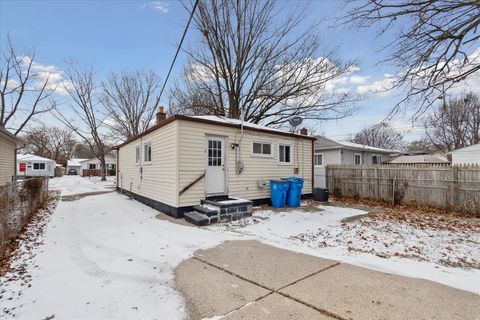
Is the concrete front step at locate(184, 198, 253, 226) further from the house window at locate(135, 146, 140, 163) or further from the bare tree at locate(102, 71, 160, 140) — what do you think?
the bare tree at locate(102, 71, 160, 140)

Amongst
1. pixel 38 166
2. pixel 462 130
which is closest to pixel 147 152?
pixel 38 166

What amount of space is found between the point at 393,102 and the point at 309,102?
37.4 feet

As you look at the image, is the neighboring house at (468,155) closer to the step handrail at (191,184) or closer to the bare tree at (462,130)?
the bare tree at (462,130)

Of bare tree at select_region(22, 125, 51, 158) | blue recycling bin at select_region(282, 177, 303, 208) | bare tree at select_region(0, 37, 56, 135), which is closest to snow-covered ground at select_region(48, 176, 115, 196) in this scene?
bare tree at select_region(0, 37, 56, 135)

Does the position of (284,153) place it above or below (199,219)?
above

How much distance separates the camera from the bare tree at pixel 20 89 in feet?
61.5

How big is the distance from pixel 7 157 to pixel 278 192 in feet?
50.6

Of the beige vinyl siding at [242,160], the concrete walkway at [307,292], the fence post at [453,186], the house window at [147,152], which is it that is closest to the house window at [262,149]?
the beige vinyl siding at [242,160]

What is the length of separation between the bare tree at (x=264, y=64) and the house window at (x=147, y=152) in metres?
8.37

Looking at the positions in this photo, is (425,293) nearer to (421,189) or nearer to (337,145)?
(421,189)

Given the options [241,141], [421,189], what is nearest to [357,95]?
[421,189]

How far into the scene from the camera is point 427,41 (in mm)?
4965

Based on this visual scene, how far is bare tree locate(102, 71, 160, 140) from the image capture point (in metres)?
26.0

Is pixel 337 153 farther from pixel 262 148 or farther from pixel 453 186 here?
pixel 262 148
